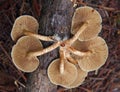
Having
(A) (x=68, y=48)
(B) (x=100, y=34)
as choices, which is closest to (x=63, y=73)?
(A) (x=68, y=48)

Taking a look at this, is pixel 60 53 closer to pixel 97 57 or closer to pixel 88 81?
pixel 97 57

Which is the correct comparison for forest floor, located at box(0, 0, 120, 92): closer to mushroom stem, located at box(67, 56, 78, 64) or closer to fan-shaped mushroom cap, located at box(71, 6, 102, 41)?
fan-shaped mushroom cap, located at box(71, 6, 102, 41)

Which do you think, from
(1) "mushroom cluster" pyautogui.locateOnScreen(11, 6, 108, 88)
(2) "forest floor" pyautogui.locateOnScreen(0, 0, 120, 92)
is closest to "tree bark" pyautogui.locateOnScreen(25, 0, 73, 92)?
(1) "mushroom cluster" pyautogui.locateOnScreen(11, 6, 108, 88)

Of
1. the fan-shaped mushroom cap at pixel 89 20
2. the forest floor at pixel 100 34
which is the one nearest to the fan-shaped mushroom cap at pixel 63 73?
the fan-shaped mushroom cap at pixel 89 20

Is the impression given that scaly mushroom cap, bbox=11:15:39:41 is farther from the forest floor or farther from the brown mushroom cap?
the forest floor

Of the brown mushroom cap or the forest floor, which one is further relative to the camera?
the forest floor

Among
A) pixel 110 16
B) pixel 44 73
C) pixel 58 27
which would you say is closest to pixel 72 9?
pixel 58 27

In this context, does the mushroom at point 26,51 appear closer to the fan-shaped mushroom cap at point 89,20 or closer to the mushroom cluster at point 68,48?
the mushroom cluster at point 68,48

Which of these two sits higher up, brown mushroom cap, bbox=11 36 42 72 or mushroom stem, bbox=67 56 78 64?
brown mushroom cap, bbox=11 36 42 72
